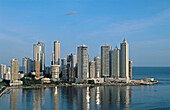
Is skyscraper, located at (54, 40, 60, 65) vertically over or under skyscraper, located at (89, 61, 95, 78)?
over

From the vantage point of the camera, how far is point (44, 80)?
138ft

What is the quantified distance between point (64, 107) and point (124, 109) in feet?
14.8

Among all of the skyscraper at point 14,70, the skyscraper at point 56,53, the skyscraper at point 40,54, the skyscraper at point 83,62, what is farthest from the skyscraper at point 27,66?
the skyscraper at point 83,62

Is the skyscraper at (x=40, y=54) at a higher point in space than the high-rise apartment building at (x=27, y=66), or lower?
higher

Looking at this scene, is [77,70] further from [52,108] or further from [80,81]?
[52,108]

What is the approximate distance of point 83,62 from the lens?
4344 cm

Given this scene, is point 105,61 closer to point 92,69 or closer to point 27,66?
point 92,69

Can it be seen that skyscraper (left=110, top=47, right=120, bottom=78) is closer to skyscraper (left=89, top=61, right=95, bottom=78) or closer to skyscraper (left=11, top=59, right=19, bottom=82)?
skyscraper (left=89, top=61, right=95, bottom=78)

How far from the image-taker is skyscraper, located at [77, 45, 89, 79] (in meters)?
43.5

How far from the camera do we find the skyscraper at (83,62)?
43500mm

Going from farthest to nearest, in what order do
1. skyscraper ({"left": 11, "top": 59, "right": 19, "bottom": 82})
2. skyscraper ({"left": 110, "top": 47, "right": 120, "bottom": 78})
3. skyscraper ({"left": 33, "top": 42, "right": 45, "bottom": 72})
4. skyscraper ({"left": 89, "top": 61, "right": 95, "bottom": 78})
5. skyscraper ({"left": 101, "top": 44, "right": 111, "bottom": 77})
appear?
A: skyscraper ({"left": 33, "top": 42, "right": 45, "bottom": 72}), skyscraper ({"left": 101, "top": 44, "right": 111, "bottom": 77}), skyscraper ({"left": 110, "top": 47, "right": 120, "bottom": 78}), skyscraper ({"left": 89, "top": 61, "right": 95, "bottom": 78}), skyscraper ({"left": 11, "top": 59, "right": 19, "bottom": 82})

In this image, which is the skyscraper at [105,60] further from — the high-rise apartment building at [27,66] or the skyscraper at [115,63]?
the high-rise apartment building at [27,66]

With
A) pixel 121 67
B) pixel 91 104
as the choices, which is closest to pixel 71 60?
pixel 121 67

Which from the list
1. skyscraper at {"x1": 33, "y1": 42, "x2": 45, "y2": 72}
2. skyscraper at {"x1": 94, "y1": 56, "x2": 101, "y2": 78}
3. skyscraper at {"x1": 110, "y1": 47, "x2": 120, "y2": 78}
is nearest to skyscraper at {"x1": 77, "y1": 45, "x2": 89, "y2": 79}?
skyscraper at {"x1": 94, "y1": 56, "x2": 101, "y2": 78}
